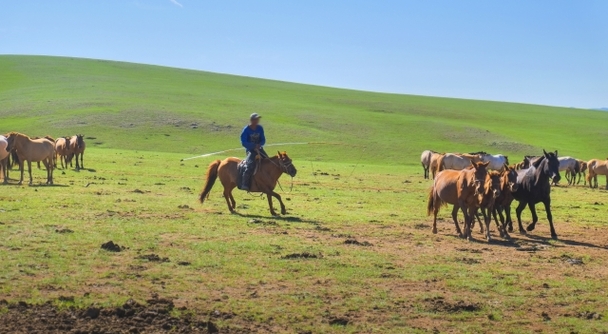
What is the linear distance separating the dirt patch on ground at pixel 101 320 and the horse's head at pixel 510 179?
966cm

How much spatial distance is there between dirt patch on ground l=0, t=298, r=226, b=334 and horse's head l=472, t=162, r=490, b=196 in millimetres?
8534

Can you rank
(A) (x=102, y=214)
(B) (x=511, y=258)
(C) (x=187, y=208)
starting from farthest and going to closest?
(C) (x=187, y=208)
(A) (x=102, y=214)
(B) (x=511, y=258)

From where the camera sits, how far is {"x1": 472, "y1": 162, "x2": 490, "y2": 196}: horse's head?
1636cm

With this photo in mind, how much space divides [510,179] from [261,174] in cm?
588

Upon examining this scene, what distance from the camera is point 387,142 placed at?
6200 cm

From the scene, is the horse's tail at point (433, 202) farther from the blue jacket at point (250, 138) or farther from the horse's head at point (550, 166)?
the blue jacket at point (250, 138)

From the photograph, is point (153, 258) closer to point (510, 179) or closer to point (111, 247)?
point (111, 247)

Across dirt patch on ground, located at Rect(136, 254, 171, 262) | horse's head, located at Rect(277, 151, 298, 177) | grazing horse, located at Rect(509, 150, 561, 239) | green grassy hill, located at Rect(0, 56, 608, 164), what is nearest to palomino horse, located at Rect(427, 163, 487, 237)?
grazing horse, located at Rect(509, 150, 561, 239)

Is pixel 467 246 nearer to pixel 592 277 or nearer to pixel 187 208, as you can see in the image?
pixel 592 277

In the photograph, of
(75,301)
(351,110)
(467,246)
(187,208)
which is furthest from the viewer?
(351,110)

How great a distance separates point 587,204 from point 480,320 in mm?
18814

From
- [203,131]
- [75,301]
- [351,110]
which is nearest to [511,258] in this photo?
[75,301]

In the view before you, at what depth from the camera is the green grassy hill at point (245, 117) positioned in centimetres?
5775

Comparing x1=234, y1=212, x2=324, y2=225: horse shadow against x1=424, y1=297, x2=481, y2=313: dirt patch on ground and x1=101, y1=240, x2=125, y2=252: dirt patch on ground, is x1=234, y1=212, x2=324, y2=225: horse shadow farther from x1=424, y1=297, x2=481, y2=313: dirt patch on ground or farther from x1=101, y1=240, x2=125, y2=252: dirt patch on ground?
x1=424, y1=297, x2=481, y2=313: dirt patch on ground
